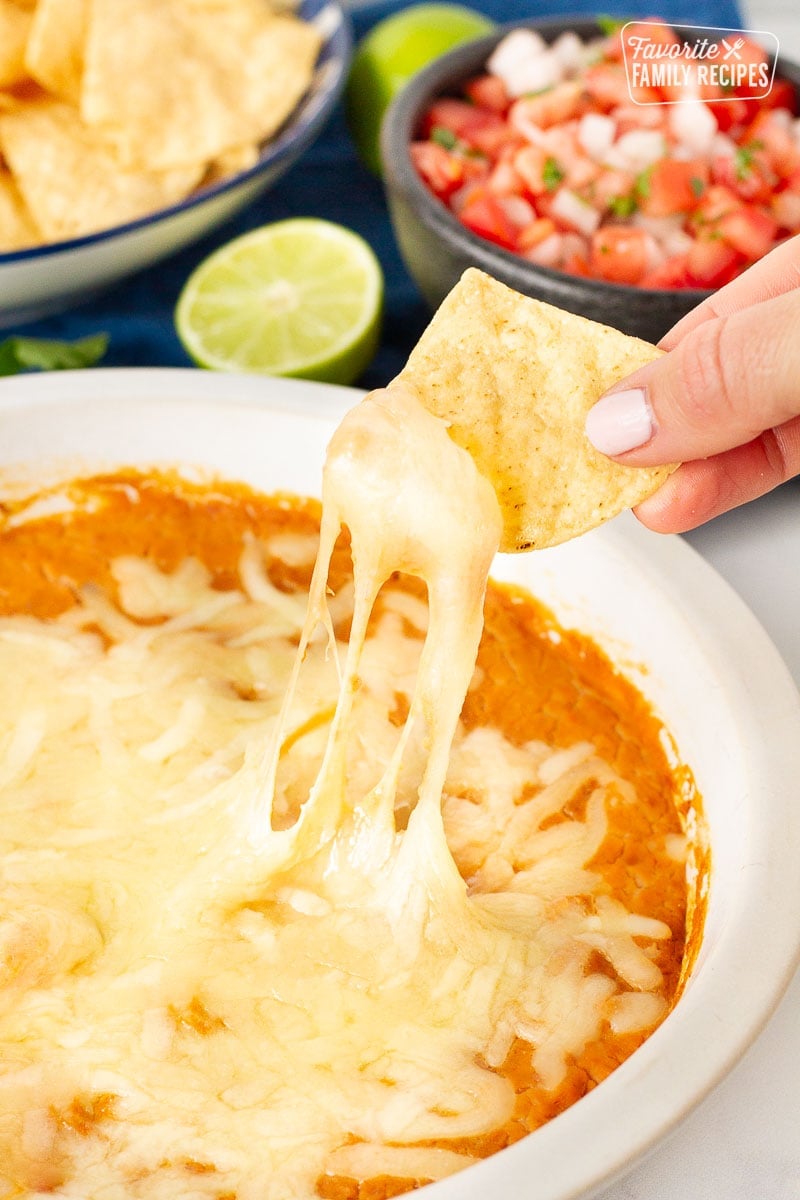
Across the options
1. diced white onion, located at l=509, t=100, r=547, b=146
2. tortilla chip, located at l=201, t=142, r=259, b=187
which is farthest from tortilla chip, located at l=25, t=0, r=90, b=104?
diced white onion, located at l=509, t=100, r=547, b=146

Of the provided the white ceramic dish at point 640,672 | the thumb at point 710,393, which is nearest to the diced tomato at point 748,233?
the white ceramic dish at point 640,672

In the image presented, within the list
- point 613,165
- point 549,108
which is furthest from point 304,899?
point 549,108

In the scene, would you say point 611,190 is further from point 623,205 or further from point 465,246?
point 465,246

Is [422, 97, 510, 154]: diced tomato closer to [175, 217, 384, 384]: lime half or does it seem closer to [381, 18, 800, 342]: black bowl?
[381, 18, 800, 342]: black bowl

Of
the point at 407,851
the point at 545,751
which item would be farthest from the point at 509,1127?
the point at 545,751

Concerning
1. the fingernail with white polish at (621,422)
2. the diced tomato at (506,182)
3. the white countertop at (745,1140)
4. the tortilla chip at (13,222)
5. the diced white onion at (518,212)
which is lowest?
the white countertop at (745,1140)

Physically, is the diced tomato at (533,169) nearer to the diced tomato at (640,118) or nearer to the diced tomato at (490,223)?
the diced tomato at (490,223)
